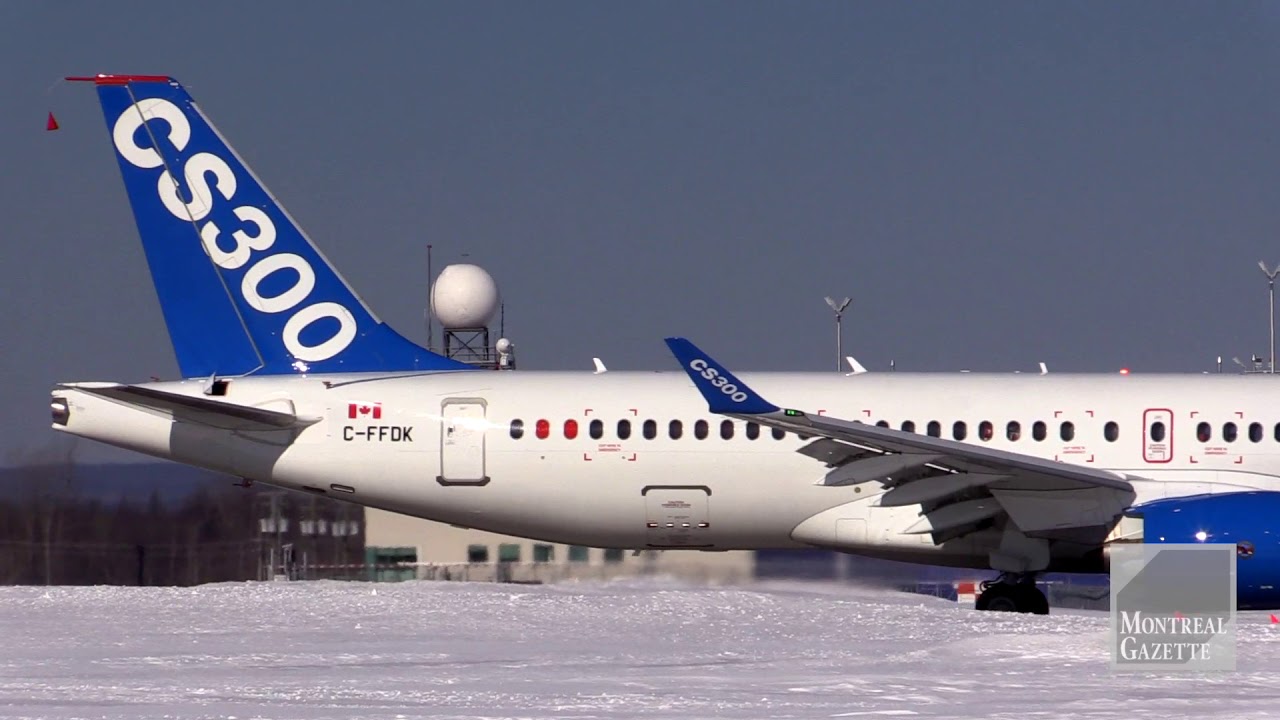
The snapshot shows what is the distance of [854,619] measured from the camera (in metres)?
13.5

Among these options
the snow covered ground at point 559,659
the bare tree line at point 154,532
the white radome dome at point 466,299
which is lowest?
the snow covered ground at point 559,659

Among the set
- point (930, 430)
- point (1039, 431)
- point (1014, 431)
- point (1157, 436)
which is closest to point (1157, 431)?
point (1157, 436)

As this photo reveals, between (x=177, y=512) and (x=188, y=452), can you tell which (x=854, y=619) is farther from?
(x=177, y=512)

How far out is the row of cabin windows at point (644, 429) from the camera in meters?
17.8

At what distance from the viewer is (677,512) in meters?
17.8

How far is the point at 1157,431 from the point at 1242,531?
2.20m

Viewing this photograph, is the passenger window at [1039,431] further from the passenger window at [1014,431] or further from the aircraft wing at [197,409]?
the aircraft wing at [197,409]

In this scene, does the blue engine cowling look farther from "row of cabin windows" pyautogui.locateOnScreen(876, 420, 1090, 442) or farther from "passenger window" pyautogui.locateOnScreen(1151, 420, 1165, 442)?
"row of cabin windows" pyautogui.locateOnScreen(876, 420, 1090, 442)

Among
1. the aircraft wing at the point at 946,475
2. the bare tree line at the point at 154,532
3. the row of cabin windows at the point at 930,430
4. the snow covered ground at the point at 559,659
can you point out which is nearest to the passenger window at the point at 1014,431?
the row of cabin windows at the point at 930,430

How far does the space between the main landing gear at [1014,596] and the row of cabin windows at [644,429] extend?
8.88 feet

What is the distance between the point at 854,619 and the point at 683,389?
5.10m

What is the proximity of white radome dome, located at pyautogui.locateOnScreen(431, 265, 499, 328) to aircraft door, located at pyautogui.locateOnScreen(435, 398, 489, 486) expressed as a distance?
10.8 m

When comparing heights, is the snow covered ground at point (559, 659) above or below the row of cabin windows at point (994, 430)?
below

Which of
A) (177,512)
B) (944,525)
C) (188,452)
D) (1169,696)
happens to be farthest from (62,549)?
(1169,696)
